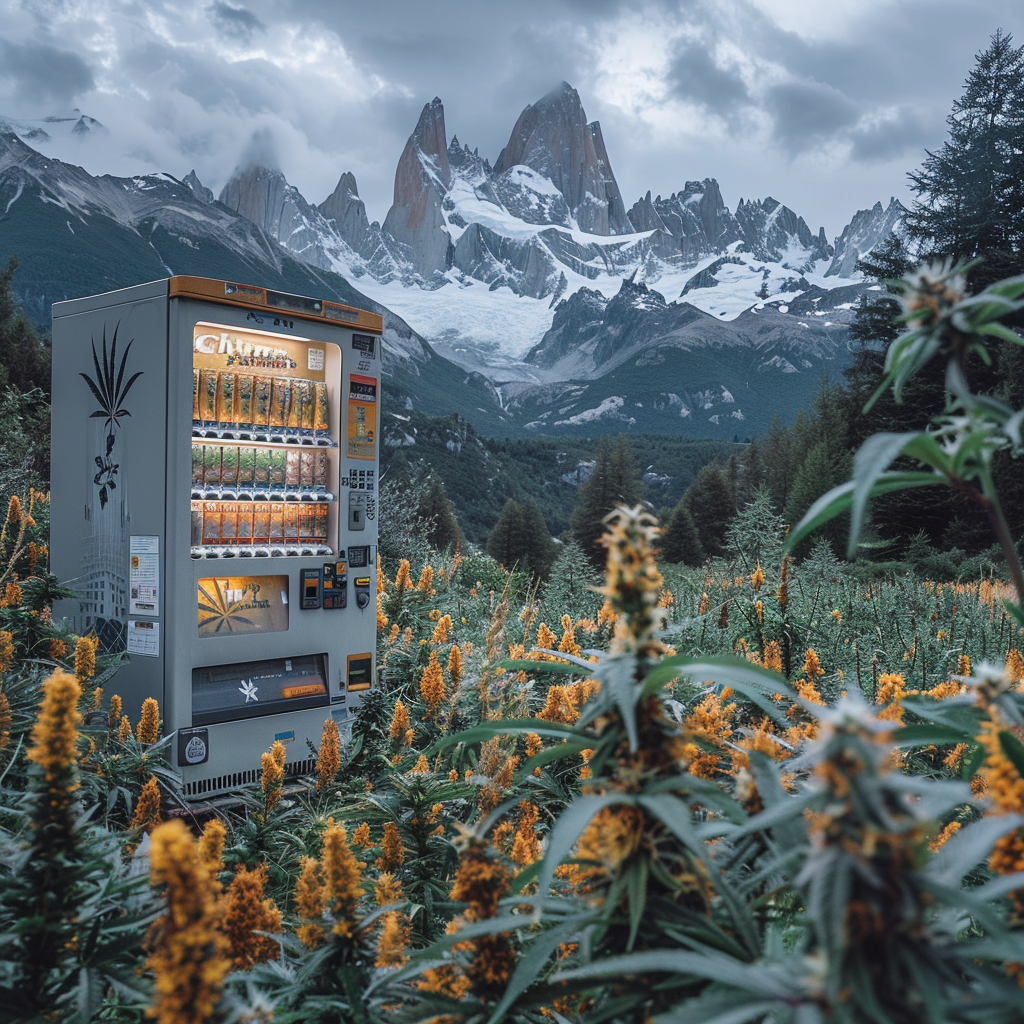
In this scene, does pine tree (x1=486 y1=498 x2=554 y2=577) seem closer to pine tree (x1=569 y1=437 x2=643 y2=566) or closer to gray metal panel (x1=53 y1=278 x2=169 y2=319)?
pine tree (x1=569 y1=437 x2=643 y2=566)

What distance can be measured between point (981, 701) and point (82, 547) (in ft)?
16.4

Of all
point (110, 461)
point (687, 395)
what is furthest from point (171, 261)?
point (110, 461)

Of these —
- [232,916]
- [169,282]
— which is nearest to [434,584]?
[169,282]

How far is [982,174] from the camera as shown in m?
24.2

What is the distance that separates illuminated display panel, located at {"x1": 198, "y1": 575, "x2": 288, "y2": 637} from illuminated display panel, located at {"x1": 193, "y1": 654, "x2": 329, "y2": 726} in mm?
220

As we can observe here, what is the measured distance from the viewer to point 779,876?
1.05 meters

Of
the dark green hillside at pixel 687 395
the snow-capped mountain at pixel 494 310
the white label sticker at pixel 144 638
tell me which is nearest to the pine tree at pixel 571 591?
the white label sticker at pixel 144 638

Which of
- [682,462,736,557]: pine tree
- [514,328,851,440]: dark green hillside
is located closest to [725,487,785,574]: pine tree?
[682,462,736,557]: pine tree

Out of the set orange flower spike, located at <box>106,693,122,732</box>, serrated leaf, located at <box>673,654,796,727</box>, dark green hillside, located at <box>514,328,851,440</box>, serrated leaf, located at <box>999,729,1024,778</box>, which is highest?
dark green hillside, located at <box>514,328,851,440</box>

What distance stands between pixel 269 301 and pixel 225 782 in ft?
9.36

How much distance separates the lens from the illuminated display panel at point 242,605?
439 centimetres

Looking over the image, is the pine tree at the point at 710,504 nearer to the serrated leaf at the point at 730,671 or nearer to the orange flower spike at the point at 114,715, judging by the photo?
the orange flower spike at the point at 114,715

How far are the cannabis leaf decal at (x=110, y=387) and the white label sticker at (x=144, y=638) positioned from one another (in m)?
1.08

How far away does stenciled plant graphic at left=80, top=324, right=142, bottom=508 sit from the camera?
432 cm
